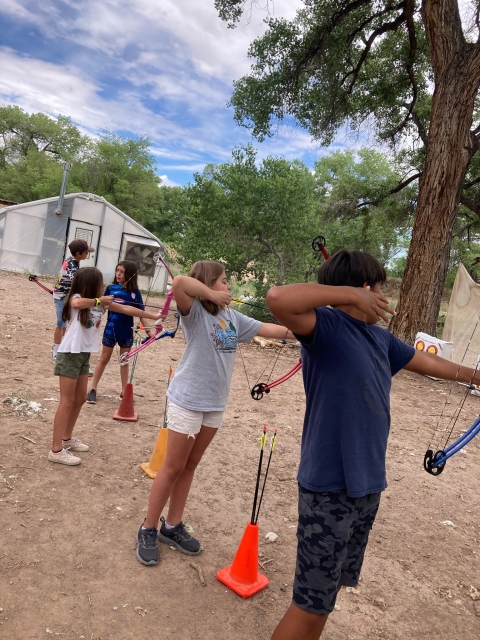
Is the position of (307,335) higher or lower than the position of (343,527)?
higher

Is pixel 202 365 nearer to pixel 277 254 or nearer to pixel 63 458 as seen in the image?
pixel 63 458

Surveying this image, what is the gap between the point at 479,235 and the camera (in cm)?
2216

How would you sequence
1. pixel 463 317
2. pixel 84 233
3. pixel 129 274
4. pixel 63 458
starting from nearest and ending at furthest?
pixel 63 458, pixel 129 274, pixel 463 317, pixel 84 233

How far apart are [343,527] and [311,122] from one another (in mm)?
12662

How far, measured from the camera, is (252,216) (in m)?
13.3

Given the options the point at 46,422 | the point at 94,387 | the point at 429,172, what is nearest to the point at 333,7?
the point at 429,172

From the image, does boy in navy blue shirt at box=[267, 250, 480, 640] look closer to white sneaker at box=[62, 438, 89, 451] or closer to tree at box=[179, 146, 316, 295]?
white sneaker at box=[62, 438, 89, 451]

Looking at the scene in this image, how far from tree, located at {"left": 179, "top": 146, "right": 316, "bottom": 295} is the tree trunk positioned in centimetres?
427

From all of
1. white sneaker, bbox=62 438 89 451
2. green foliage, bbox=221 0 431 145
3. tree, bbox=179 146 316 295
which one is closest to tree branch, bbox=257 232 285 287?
tree, bbox=179 146 316 295

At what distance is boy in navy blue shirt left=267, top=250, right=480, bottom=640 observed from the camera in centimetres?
164

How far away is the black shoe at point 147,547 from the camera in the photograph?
2.67 m

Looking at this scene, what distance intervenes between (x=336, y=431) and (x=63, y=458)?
268 cm

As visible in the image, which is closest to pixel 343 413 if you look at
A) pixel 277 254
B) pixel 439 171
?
pixel 439 171

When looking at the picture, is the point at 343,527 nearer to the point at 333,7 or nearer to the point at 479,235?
the point at 333,7
